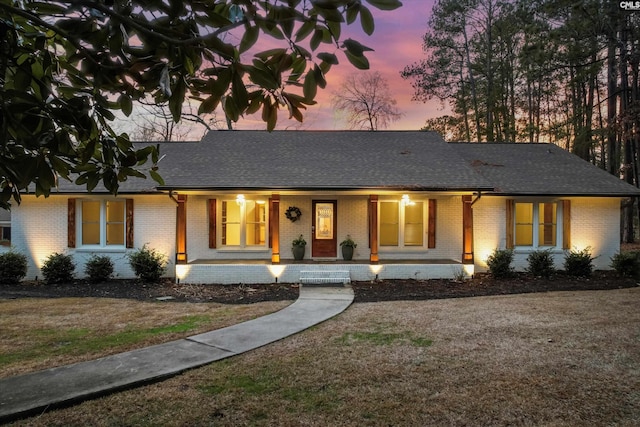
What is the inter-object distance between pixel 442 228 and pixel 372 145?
4.10 metres

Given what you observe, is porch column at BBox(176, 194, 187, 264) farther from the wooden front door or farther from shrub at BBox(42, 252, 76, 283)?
the wooden front door

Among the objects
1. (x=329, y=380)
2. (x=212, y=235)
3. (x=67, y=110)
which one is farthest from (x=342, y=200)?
(x=67, y=110)

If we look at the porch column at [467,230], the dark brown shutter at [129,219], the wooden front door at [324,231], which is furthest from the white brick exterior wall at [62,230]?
the porch column at [467,230]

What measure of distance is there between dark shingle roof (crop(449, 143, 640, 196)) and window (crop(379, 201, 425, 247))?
2.52 meters

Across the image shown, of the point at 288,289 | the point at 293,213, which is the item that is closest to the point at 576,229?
the point at 293,213

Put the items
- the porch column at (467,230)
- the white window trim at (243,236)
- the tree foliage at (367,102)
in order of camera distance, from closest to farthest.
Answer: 1. the porch column at (467,230)
2. the white window trim at (243,236)
3. the tree foliage at (367,102)

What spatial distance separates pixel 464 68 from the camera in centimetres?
2539

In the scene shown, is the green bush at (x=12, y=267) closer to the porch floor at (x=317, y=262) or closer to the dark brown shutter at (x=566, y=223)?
the porch floor at (x=317, y=262)

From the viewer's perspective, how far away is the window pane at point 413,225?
13.2 meters

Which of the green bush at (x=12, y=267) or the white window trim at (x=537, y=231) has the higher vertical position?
the white window trim at (x=537, y=231)

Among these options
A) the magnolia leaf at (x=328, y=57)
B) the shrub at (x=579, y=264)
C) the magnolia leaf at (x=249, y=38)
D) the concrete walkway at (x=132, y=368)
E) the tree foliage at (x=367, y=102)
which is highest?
the tree foliage at (x=367, y=102)

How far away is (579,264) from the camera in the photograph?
12.0 meters

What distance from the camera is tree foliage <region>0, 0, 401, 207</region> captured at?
5.41 feet

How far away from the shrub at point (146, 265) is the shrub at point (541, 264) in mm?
11298
